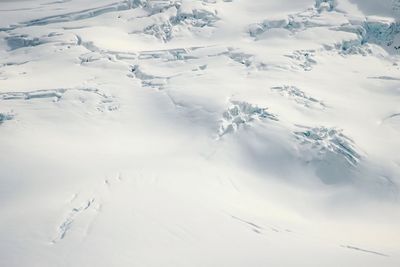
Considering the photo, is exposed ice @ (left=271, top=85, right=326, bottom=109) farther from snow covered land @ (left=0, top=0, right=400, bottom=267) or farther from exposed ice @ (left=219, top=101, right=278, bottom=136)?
exposed ice @ (left=219, top=101, right=278, bottom=136)

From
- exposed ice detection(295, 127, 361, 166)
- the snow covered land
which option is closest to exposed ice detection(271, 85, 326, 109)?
the snow covered land

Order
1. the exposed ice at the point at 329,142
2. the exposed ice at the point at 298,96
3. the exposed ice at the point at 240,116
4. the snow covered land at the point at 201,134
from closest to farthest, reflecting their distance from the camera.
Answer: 1. the snow covered land at the point at 201,134
2. the exposed ice at the point at 329,142
3. the exposed ice at the point at 240,116
4. the exposed ice at the point at 298,96

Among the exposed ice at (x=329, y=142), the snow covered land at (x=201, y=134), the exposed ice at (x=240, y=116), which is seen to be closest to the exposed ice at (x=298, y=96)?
the snow covered land at (x=201, y=134)

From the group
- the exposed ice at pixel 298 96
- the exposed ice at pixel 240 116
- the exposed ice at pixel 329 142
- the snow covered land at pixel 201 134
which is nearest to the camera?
the snow covered land at pixel 201 134

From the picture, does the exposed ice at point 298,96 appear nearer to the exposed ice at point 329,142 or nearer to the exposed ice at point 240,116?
the exposed ice at point 240,116

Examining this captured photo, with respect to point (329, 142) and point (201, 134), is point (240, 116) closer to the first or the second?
point (201, 134)

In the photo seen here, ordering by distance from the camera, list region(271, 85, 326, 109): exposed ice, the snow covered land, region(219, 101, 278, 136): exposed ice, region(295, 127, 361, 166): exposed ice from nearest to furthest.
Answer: the snow covered land, region(295, 127, 361, 166): exposed ice, region(219, 101, 278, 136): exposed ice, region(271, 85, 326, 109): exposed ice

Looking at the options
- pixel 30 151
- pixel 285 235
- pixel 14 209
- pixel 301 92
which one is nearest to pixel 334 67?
pixel 301 92

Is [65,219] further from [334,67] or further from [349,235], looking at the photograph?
[334,67]

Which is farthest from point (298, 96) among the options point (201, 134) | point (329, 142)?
point (201, 134)
